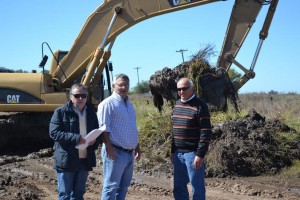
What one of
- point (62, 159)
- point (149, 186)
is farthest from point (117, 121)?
point (149, 186)

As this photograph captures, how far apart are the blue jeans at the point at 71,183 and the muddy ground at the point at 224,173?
1945 millimetres

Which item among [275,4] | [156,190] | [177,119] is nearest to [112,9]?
[275,4]

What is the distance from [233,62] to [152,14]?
7.95ft

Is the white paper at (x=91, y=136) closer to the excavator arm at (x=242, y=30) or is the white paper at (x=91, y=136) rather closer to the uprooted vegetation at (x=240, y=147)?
the uprooted vegetation at (x=240, y=147)

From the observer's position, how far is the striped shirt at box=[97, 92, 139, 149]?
5.37m

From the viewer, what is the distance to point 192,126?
5.68 m

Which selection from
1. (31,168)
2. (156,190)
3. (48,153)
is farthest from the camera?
(48,153)

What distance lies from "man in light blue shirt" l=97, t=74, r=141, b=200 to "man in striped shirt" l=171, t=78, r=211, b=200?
1.92 ft

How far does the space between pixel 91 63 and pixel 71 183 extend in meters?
6.54

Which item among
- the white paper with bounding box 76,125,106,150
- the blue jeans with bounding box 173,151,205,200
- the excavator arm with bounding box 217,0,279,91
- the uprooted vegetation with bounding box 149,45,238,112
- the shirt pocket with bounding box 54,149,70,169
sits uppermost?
the excavator arm with bounding box 217,0,279,91

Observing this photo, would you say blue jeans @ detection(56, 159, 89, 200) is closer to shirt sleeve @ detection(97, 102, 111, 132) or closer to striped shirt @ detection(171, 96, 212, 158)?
shirt sleeve @ detection(97, 102, 111, 132)

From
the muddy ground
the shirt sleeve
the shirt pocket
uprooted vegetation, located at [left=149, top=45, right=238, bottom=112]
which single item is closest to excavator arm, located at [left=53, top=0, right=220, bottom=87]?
uprooted vegetation, located at [left=149, top=45, right=238, bottom=112]

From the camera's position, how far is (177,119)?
5.81 metres

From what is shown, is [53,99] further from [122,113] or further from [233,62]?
[122,113]
